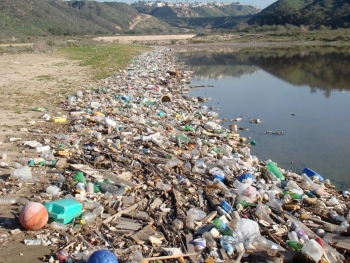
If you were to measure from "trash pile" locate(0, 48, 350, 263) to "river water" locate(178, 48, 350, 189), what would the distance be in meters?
1.26

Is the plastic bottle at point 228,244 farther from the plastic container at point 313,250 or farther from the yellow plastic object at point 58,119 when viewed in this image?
the yellow plastic object at point 58,119

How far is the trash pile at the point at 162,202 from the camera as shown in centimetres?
358

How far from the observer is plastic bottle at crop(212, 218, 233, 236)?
12.7ft

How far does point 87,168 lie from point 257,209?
2410 millimetres

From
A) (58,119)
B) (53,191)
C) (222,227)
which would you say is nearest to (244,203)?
(222,227)

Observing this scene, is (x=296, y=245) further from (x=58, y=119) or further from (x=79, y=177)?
(x=58, y=119)

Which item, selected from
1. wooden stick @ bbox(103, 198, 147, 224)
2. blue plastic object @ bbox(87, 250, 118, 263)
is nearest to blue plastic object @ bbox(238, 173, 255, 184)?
wooden stick @ bbox(103, 198, 147, 224)

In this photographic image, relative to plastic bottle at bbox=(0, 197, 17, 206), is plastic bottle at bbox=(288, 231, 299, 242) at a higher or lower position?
lower

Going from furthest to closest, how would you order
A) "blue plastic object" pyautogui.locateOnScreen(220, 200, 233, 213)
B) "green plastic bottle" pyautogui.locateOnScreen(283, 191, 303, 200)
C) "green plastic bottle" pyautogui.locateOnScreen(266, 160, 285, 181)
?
"green plastic bottle" pyautogui.locateOnScreen(266, 160, 285, 181) → "green plastic bottle" pyautogui.locateOnScreen(283, 191, 303, 200) → "blue plastic object" pyautogui.locateOnScreen(220, 200, 233, 213)

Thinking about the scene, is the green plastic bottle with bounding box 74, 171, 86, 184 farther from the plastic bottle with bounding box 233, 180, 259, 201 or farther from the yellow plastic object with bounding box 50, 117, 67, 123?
the yellow plastic object with bounding box 50, 117, 67, 123

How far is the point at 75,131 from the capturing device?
23.7ft

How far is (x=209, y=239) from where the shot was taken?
3.72m

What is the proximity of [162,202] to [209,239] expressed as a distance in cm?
94

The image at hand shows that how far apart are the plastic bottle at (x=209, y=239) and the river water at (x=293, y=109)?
350 cm
